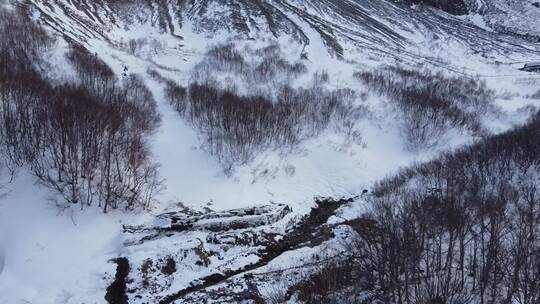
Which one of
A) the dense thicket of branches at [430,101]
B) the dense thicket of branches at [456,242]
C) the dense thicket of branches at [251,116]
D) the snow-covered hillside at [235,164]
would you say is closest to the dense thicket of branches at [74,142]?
the snow-covered hillside at [235,164]

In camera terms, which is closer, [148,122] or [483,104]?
[148,122]

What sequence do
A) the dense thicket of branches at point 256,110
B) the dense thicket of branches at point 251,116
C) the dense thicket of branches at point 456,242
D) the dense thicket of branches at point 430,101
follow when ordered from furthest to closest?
the dense thicket of branches at point 430,101
the dense thicket of branches at point 256,110
the dense thicket of branches at point 251,116
the dense thicket of branches at point 456,242

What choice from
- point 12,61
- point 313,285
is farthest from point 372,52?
point 313,285

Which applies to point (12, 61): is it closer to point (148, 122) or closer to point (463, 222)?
point (148, 122)

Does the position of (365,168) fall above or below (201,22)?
below

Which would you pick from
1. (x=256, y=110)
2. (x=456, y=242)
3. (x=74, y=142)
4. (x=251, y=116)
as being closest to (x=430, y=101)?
(x=256, y=110)

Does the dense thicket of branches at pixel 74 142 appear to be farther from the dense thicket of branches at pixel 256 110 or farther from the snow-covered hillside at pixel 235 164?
the dense thicket of branches at pixel 256 110

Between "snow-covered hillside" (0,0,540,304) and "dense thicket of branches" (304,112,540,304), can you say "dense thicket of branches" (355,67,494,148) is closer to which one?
"snow-covered hillside" (0,0,540,304)

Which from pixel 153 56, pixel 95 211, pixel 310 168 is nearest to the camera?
pixel 95 211
